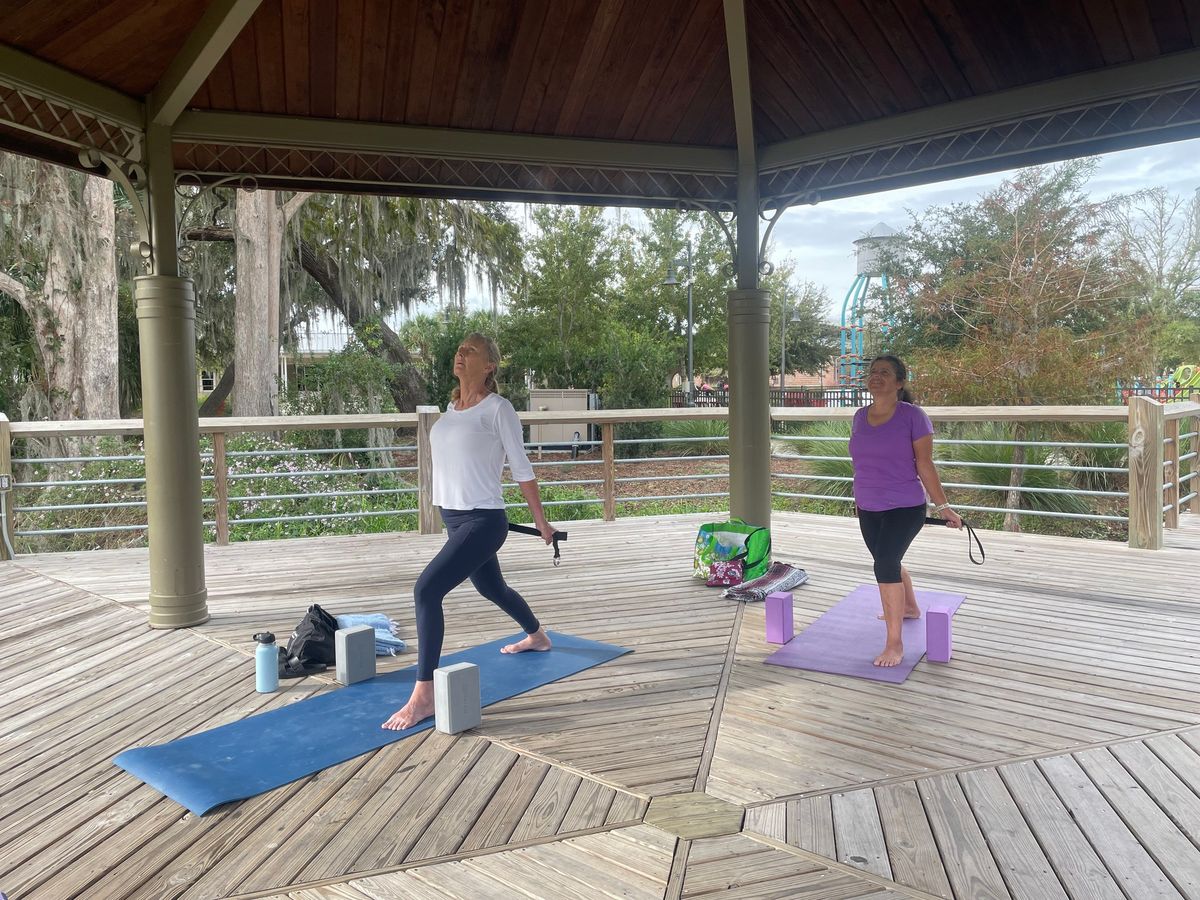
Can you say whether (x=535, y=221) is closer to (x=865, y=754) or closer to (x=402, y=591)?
(x=402, y=591)

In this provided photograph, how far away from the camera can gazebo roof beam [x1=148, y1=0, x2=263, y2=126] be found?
3900 mm

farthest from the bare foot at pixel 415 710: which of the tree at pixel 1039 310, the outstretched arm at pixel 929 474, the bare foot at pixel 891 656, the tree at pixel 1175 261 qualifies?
the tree at pixel 1175 261

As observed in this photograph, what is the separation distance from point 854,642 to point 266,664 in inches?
108

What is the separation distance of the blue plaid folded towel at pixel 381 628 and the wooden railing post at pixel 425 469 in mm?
2462

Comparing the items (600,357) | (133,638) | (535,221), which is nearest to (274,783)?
(133,638)

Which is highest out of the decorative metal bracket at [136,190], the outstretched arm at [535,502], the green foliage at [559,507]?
the decorative metal bracket at [136,190]

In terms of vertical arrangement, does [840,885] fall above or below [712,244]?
below

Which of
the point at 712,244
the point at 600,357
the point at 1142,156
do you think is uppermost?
the point at 1142,156

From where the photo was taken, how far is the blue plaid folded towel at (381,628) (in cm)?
418

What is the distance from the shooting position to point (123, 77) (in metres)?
4.35

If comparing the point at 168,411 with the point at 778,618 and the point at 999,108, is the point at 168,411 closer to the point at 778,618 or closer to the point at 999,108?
the point at 778,618

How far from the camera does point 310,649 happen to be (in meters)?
3.95

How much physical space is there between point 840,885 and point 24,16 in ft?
14.9

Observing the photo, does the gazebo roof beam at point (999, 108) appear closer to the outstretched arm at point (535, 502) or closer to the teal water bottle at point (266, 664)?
the outstretched arm at point (535, 502)
